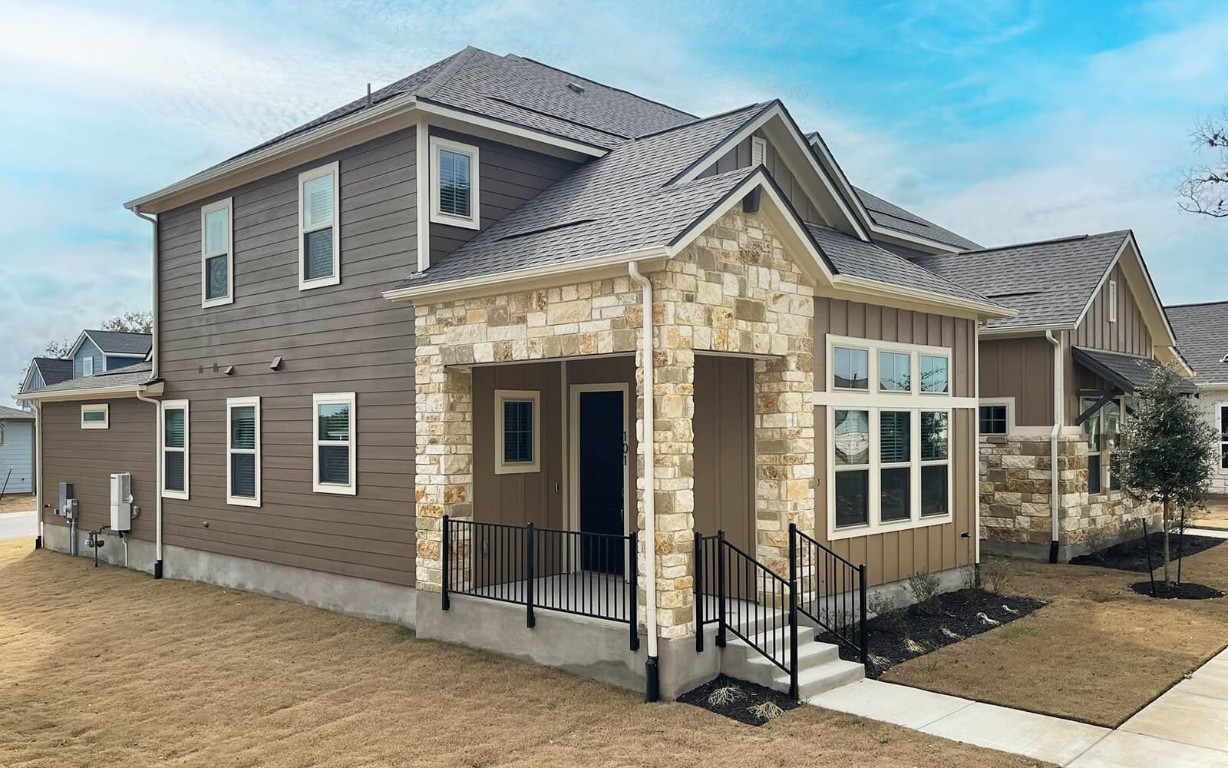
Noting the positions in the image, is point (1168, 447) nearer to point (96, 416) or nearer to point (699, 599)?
point (699, 599)

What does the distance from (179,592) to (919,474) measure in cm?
987

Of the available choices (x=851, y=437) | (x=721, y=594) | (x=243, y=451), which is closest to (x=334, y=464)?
(x=243, y=451)

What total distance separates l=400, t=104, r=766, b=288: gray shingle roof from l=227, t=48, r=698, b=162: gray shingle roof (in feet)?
2.97

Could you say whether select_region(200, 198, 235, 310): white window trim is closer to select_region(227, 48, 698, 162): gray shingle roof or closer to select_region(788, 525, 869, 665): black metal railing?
select_region(227, 48, 698, 162): gray shingle roof

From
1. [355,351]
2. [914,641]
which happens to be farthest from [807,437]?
[355,351]

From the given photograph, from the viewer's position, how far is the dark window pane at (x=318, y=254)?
35.9 feet

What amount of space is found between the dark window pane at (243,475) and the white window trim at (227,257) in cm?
218

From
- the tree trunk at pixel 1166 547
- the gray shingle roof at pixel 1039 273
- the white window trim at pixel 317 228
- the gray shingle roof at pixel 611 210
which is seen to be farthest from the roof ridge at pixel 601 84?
the tree trunk at pixel 1166 547

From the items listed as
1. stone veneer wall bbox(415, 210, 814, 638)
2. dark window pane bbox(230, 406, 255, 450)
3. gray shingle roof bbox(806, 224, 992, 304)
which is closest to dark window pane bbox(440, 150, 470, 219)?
stone veneer wall bbox(415, 210, 814, 638)

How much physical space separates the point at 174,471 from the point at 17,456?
23.3 m

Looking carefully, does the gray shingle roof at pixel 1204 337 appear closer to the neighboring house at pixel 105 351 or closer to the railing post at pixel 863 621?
the railing post at pixel 863 621

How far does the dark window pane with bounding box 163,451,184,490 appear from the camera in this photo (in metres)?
13.5

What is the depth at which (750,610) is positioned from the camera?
8.44 metres

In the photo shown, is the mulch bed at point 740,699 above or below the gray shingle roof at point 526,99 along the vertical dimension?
below
